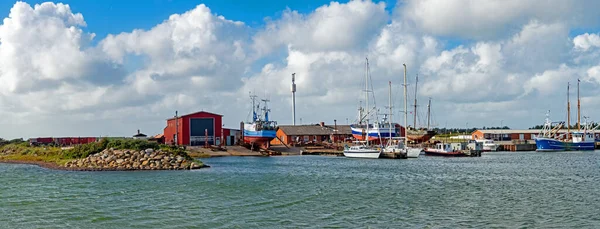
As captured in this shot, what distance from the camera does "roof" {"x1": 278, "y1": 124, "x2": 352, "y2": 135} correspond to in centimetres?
10262

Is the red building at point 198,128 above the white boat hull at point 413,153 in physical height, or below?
above

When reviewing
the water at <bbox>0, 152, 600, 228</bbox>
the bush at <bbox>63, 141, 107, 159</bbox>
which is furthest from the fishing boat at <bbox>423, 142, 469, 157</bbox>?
the bush at <bbox>63, 141, 107, 159</bbox>

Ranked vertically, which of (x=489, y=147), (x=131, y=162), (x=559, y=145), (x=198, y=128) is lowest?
(x=489, y=147)

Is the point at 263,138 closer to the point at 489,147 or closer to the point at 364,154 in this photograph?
the point at 364,154

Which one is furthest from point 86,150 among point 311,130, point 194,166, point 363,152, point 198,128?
point 311,130

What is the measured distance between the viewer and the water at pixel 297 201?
21.4 metres

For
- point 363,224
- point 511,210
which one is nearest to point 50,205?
point 363,224

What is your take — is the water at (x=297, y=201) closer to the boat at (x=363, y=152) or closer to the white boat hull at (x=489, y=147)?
the boat at (x=363, y=152)

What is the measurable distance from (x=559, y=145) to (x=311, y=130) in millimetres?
42727

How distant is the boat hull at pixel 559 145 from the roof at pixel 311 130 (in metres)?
33.5

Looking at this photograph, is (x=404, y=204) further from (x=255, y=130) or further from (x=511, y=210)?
(x=255, y=130)

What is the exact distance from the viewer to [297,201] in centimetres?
2728

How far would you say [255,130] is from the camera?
303 feet

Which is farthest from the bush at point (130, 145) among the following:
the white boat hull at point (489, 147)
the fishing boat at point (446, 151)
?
the white boat hull at point (489, 147)
